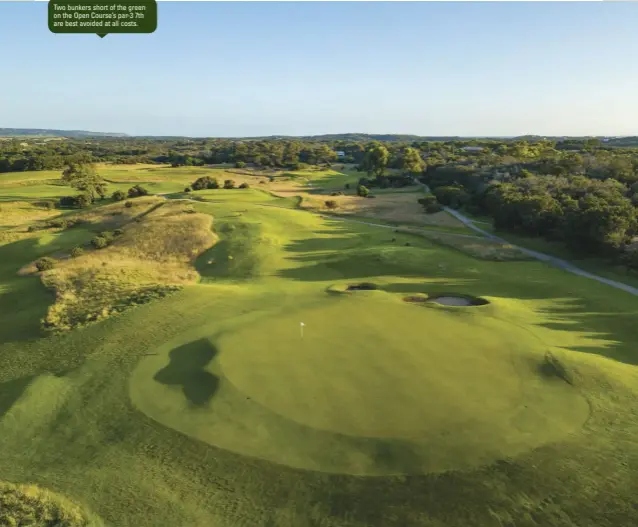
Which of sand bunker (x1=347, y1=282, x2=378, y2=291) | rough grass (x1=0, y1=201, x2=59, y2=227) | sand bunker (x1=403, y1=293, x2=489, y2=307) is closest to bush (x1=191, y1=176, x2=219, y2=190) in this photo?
rough grass (x1=0, y1=201, x2=59, y2=227)

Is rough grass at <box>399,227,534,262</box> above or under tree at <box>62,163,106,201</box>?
under

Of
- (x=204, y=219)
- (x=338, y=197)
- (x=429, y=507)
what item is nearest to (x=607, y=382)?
(x=429, y=507)

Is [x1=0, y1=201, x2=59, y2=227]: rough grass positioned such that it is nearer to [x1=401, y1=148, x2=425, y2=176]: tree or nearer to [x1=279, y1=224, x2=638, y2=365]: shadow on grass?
[x1=279, y1=224, x2=638, y2=365]: shadow on grass

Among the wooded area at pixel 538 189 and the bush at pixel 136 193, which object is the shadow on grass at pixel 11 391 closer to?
the wooded area at pixel 538 189

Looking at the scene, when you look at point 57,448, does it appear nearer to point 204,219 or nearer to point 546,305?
point 546,305

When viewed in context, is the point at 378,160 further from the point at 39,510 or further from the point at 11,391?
the point at 39,510
